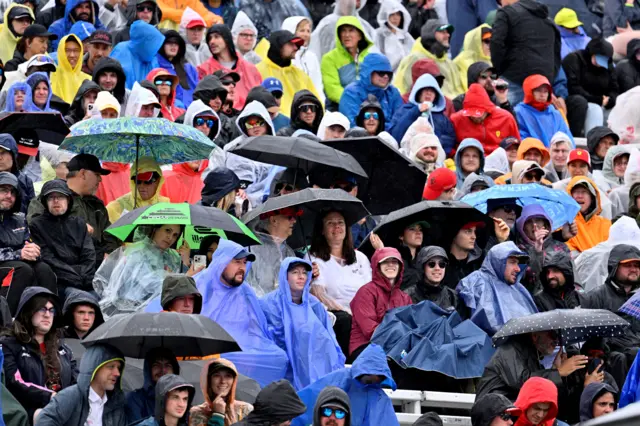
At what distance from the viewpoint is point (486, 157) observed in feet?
66.3

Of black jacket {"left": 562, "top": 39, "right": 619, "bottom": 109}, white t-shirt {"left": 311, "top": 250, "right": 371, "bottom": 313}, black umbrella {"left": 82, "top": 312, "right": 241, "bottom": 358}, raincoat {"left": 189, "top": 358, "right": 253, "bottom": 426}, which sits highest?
black jacket {"left": 562, "top": 39, "right": 619, "bottom": 109}

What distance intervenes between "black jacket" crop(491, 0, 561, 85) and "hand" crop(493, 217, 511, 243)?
6188 mm

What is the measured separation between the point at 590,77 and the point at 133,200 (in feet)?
30.4

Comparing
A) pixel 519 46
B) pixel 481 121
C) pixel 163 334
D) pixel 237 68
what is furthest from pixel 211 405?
pixel 519 46

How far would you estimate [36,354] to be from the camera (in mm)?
12969

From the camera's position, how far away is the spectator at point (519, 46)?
22828 millimetres

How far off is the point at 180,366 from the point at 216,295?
3.52ft

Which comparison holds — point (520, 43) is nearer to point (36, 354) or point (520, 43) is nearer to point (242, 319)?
point (242, 319)

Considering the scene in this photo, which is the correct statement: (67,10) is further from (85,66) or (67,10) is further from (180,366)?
(180,366)

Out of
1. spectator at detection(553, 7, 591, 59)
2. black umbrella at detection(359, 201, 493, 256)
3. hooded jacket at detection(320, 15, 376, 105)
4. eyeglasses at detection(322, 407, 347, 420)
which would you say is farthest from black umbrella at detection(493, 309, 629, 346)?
spectator at detection(553, 7, 591, 59)

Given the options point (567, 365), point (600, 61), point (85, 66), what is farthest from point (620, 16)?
point (567, 365)

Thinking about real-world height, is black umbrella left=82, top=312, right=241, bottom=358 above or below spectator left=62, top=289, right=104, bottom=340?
below

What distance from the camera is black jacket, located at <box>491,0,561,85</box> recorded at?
22.8 meters

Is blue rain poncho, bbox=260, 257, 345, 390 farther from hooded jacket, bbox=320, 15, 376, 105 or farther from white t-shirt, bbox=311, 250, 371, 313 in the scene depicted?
hooded jacket, bbox=320, 15, 376, 105
